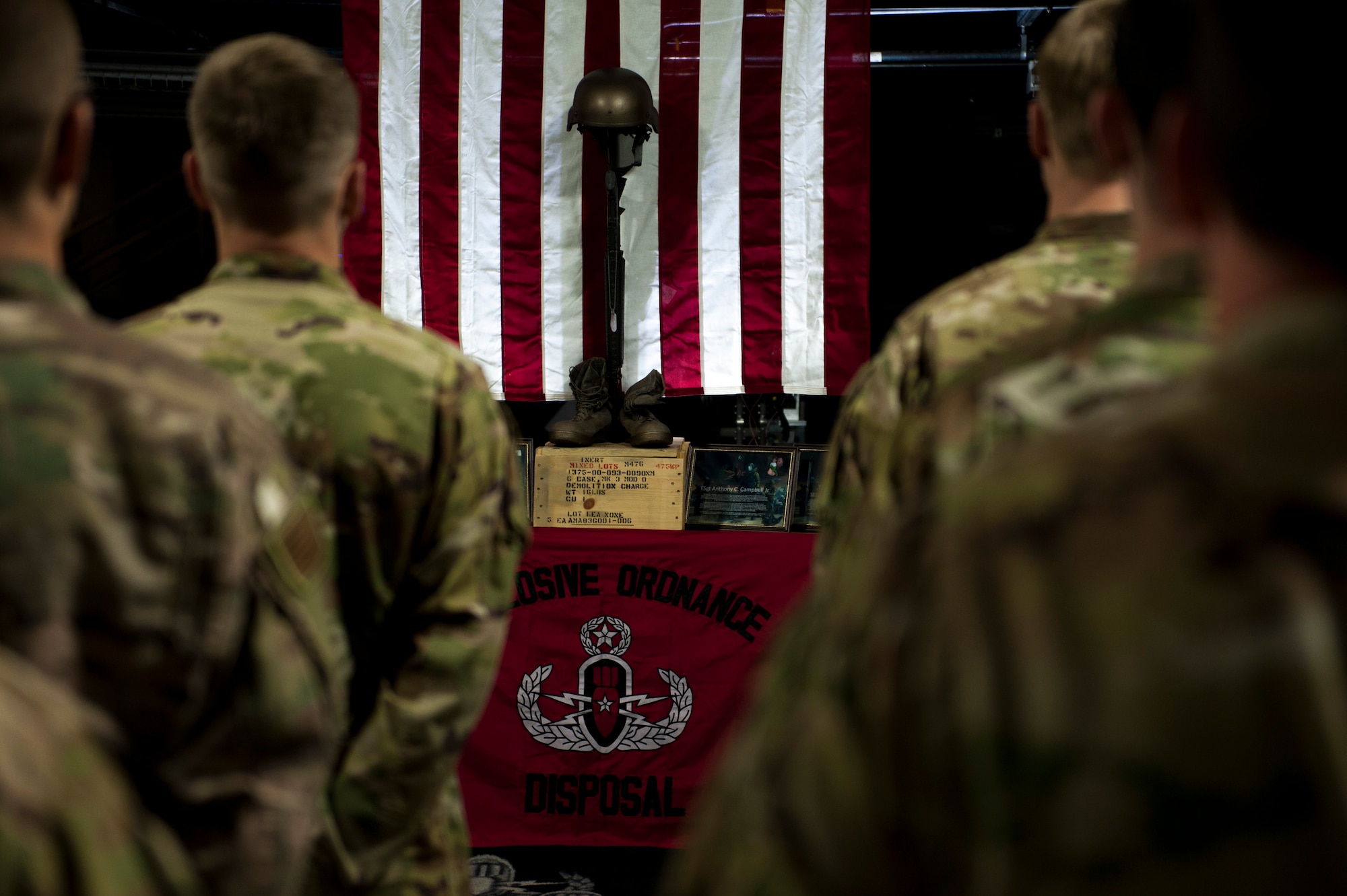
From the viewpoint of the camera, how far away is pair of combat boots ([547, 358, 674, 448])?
3.08 metres

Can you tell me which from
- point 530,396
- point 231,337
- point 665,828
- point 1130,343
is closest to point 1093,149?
point 1130,343

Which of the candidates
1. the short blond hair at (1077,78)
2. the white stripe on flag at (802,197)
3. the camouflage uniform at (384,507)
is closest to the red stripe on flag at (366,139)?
the white stripe on flag at (802,197)

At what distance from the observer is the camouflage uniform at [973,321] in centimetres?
118

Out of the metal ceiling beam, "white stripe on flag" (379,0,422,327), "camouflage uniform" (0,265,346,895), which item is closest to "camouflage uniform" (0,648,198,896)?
"camouflage uniform" (0,265,346,895)

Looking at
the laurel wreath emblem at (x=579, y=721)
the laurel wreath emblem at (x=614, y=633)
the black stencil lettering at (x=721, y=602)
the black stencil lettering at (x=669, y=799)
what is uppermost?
the black stencil lettering at (x=721, y=602)

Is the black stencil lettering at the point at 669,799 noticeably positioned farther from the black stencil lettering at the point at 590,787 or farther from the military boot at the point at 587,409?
the military boot at the point at 587,409

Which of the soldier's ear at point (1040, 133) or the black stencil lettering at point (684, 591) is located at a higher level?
the soldier's ear at point (1040, 133)

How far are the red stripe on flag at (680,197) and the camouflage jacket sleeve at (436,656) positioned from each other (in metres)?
2.17

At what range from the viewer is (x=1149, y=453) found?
1.19 ft

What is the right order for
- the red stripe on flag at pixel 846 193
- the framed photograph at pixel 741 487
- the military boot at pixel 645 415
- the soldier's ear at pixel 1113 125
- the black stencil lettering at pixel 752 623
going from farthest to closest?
1. the red stripe on flag at pixel 846 193
2. the military boot at pixel 645 415
3. the framed photograph at pixel 741 487
4. the black stencil lettering at pixel 752 623
5. the soldier's ear at pixel 1113 125

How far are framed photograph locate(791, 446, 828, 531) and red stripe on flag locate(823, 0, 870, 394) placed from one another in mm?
325

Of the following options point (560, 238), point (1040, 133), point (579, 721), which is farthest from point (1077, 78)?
point (560, 238)

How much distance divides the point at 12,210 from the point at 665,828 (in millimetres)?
2471

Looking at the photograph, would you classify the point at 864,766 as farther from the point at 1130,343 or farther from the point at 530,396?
the point at 530,396
